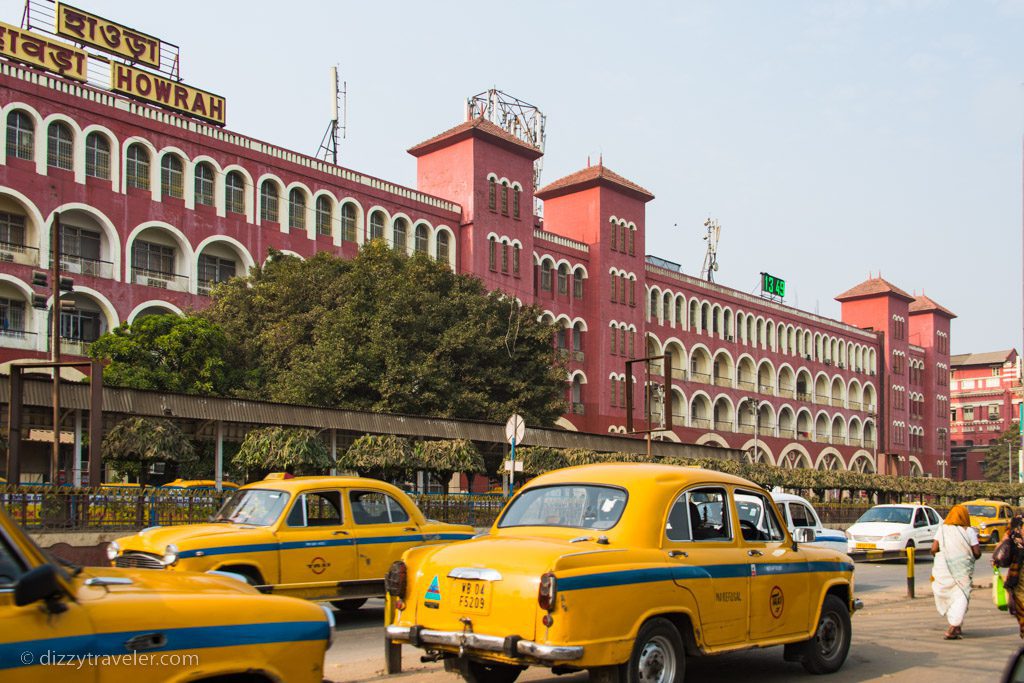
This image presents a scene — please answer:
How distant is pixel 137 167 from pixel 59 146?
3.41 meters

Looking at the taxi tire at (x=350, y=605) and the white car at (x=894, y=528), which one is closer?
the taxi tire at (x=350, y=605)

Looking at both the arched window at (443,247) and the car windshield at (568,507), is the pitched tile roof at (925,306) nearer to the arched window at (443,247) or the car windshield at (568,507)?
the arched window at (443,247)

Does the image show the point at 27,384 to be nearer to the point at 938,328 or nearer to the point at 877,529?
the point at 877,529

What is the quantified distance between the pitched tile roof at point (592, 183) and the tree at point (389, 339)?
2212 cm

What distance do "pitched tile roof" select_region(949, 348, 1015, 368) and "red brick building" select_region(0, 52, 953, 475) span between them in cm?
3610

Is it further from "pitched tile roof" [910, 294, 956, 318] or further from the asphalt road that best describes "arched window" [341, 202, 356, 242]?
"pitched tile roof" [910, 294, 956, 318]

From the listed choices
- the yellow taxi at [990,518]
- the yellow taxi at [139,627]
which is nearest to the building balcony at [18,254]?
the yellow taxi at [990,518]

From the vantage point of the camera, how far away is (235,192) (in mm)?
45438

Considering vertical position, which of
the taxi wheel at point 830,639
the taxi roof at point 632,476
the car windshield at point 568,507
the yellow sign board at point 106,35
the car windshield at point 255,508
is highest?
the yellow sign board at point 106,35

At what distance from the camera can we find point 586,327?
61844 mm

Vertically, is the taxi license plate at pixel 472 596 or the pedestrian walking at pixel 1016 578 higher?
the taxi license plate at pixel 472 596

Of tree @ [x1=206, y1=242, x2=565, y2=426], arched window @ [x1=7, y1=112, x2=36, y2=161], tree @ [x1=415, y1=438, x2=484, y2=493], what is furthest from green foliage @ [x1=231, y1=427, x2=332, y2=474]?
arched window @ [x1=7, y1=112, x2=36, y2=161]

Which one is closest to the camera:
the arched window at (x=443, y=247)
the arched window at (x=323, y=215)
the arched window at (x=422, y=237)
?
the arched window at (x=323, y=215)

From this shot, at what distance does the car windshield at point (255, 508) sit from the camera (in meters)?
11.3
